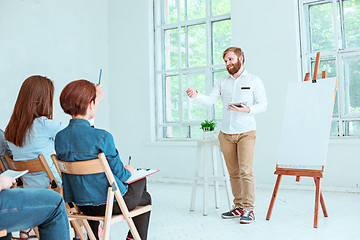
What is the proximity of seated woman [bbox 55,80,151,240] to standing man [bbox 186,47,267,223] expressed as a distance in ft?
4.55

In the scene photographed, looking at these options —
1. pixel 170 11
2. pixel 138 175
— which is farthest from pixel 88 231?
pixel 170 11

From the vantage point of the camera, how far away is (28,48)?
4.62 metres

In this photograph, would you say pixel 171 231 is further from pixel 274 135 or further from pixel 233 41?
pixel 233 41

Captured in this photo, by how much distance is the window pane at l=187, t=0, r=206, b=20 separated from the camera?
5.36 m

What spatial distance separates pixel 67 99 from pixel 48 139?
0.62 m

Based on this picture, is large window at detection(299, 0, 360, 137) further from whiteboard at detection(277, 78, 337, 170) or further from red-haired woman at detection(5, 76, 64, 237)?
red-haired woman at detection(5, 76, 64, 237)

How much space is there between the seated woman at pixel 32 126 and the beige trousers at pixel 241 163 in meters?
1.57

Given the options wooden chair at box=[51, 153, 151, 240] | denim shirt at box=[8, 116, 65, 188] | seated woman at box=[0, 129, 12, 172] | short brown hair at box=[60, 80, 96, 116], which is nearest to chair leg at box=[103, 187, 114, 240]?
wooden chair at box=[51, 153, 151, 240]

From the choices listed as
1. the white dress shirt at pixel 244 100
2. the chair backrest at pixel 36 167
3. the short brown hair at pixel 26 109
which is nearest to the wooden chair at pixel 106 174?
the chair backrest at pixel 36 167

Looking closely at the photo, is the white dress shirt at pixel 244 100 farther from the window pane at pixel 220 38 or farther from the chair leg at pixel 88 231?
the window pane at pixel 220 38

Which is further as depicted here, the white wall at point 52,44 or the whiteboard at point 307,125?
the white wall at point 52,44

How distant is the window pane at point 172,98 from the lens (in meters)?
5.66

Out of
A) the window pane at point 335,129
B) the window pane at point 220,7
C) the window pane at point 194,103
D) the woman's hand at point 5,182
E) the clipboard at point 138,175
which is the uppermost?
the window pane at point 220,7

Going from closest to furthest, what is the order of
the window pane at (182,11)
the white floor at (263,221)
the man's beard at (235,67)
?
the white floor at (263,221) → the man's beard at (235,67) → the window pane at (182,11)
